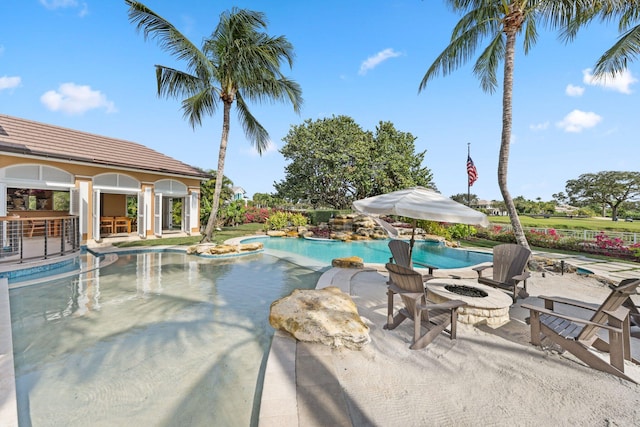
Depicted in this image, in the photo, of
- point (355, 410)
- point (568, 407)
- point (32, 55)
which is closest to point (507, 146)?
point (568, 407)

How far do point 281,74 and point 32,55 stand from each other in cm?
1251

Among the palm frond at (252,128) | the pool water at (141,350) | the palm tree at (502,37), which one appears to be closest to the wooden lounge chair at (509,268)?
the palm tree at (502,37)

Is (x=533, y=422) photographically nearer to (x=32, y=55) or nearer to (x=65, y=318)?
(x=65, y=318)

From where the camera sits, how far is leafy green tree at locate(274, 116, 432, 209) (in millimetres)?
26125

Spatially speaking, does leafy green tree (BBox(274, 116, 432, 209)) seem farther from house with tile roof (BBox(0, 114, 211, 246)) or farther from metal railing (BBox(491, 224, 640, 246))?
metal railing (BBox(491, 224, 640, 246))

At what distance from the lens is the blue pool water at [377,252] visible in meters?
12.2

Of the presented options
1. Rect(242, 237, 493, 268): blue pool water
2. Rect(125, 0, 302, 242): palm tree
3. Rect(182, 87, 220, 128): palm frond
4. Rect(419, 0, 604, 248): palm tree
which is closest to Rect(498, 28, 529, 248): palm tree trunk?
Rect(419, 0, 604, 248): palm tree

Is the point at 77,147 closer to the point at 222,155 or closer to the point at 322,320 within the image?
the point at 222,155

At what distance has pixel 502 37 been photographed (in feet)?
36.3

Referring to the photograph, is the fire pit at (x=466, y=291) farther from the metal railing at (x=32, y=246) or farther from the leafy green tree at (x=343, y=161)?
the leafy green tree at (x=343, y=161)

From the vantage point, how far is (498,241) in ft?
55.7

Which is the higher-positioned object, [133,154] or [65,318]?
[133,154]

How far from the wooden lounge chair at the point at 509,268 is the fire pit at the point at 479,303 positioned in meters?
1.26

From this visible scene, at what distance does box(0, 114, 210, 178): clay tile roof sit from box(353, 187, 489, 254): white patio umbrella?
13944 mm
